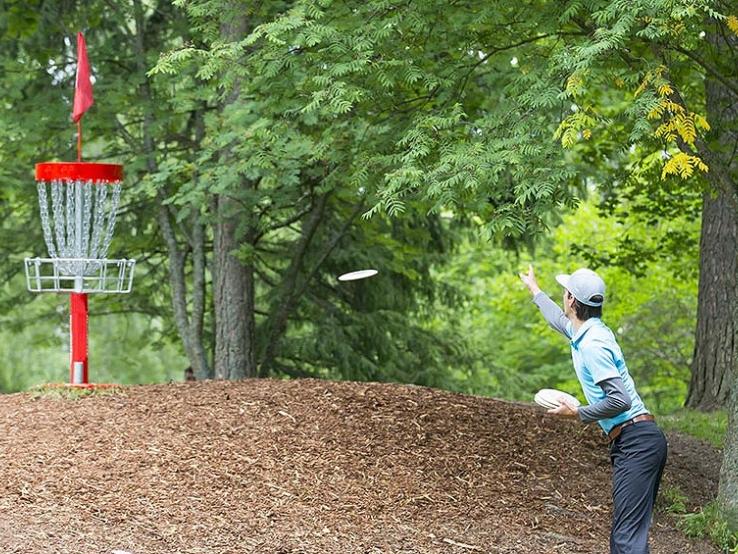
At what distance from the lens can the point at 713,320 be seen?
33.8 feet

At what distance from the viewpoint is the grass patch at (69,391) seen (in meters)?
8.07

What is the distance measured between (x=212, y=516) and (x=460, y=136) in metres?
2.81

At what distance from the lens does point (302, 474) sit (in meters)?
6.61

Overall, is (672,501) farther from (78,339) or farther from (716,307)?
(78,339)

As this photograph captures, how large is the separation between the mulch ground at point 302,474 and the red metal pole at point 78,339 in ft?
1.41

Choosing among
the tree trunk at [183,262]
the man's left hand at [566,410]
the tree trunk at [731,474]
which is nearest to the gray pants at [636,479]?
the man's left hand at [566,410]

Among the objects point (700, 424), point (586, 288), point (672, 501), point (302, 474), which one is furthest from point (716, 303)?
point (586, 288)

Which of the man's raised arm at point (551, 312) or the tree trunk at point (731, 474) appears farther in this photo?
the tree trunk at point (731, 474)

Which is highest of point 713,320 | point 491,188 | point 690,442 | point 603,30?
point 603,30

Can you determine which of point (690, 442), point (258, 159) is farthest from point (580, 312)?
point (690, 442)

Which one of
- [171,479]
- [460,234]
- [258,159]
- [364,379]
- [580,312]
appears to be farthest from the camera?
[460,234]

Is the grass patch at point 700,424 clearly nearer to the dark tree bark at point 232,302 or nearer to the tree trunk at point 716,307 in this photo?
the tree trunk at point 716,307

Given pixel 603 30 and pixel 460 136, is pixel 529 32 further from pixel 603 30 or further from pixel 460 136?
pixel 603 30

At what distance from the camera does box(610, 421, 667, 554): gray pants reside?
203 inches
